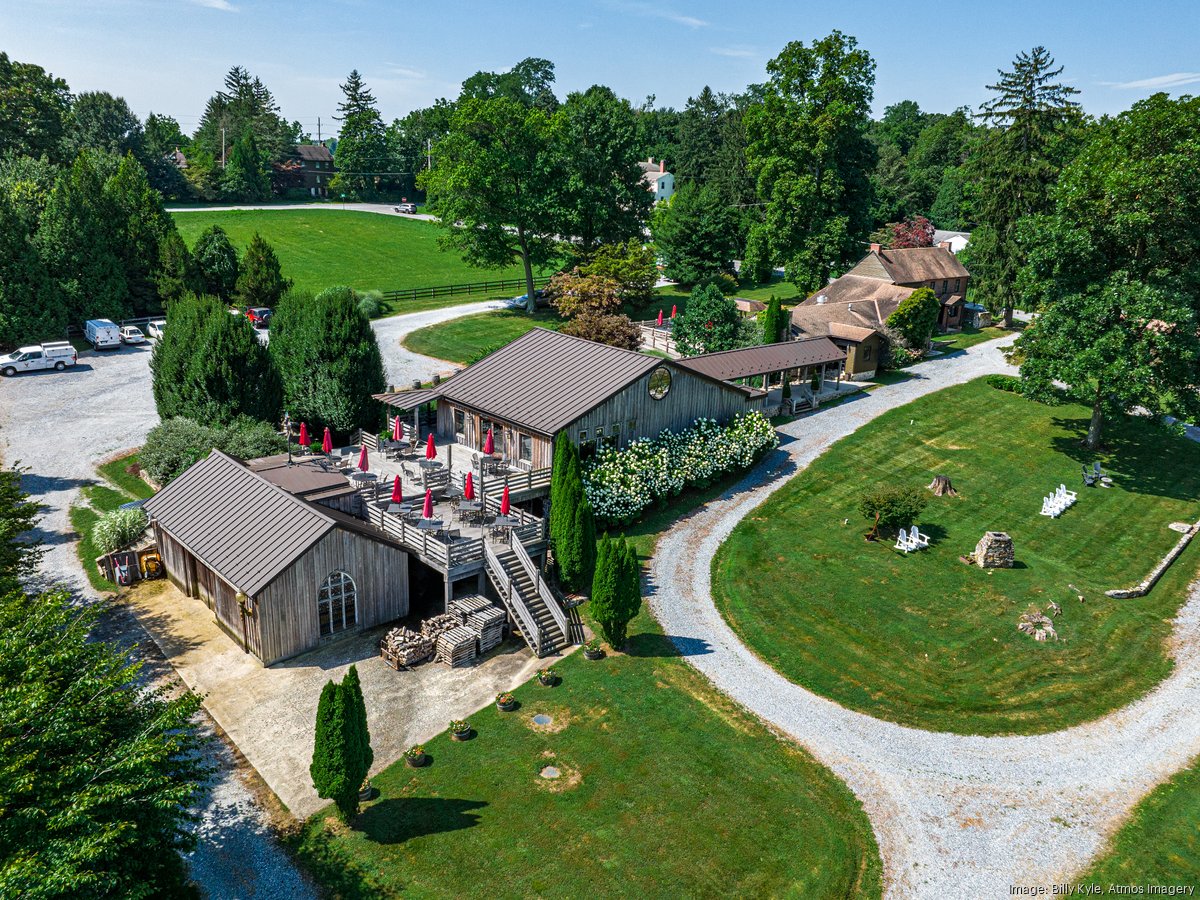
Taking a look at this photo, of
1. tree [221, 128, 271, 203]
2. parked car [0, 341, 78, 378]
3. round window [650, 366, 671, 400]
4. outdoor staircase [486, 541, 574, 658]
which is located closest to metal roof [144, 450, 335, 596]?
outdoor staircase [486, 541, 574, 658]

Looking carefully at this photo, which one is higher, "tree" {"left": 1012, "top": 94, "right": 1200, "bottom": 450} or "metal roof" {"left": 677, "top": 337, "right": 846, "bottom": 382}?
"tree" {"left": 1012, "top": 94, "right": 1200, "bottom": 450}

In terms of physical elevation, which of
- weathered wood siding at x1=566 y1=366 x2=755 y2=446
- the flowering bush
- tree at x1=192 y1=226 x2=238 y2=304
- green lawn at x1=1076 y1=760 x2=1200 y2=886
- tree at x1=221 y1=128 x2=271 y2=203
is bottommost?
green lawn at x1=1076 y1=760 x2=1200 y2=886

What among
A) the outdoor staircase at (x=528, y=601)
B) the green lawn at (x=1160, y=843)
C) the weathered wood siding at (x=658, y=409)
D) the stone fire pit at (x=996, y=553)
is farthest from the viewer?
the weathered wood siding at (x=658, y=409)

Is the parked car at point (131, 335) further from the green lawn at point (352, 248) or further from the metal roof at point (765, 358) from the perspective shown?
the metal roof at point (765, 358)

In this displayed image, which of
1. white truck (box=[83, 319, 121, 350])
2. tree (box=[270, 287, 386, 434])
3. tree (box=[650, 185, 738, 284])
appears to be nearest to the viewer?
tree (box=[270, 287, 386, 434])

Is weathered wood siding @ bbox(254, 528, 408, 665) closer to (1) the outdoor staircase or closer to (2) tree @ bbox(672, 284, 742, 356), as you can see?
(1) the outdoor staircase

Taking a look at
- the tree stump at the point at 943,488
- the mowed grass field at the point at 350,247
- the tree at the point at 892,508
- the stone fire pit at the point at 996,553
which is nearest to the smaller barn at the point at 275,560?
the tree at the point at 892,508
